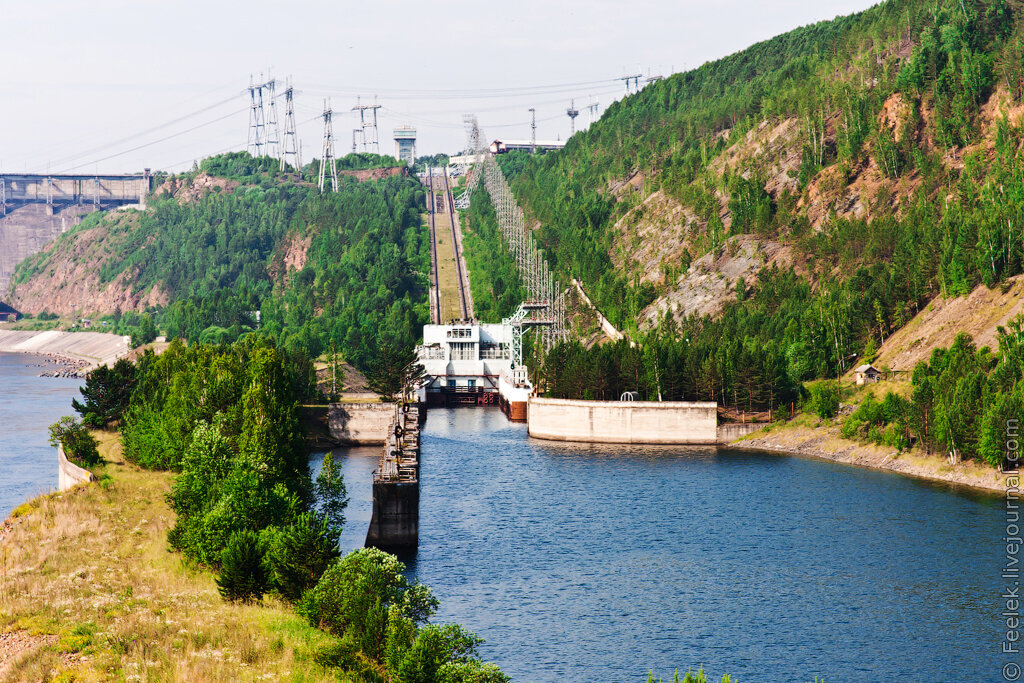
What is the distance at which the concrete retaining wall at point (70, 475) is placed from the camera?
325ft

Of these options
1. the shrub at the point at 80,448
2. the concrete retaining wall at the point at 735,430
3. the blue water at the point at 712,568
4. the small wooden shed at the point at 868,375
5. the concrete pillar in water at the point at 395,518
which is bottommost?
the blue water at the point at 712,568

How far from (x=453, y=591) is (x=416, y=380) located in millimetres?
111879

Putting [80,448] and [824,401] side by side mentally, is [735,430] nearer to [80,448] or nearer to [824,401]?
[824,401]

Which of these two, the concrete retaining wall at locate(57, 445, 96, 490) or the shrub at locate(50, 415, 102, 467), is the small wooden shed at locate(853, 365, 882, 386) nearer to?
the shrub at locate(50, 415, 102, 467)

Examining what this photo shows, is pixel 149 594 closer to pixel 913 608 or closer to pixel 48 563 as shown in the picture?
pixel 48 563

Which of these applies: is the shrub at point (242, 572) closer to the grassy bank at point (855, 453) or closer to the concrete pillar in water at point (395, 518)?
the concrete pillar in water at point (395, 518)

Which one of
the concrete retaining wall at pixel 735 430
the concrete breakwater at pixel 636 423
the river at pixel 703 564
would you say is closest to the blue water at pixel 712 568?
the river at pixel 703 564

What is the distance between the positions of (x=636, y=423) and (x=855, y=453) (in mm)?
30929

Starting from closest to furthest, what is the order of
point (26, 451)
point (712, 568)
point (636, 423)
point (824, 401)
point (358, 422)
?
point (712, 568)
point (26, 451)
point (824, 401)
point (636, 423)
point (358, 422)

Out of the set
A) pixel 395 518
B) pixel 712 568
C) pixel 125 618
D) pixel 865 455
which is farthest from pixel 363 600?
pixel 865 455

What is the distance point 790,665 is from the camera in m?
65.3

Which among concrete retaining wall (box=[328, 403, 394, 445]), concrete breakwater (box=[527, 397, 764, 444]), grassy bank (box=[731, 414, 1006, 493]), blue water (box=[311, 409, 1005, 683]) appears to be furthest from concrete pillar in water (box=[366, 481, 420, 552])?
concrete retaining wall (box=[328, 403, 394, 445])

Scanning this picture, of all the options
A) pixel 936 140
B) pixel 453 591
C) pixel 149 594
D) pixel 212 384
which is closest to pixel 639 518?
pixel 453 591

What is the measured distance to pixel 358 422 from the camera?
158750mm
